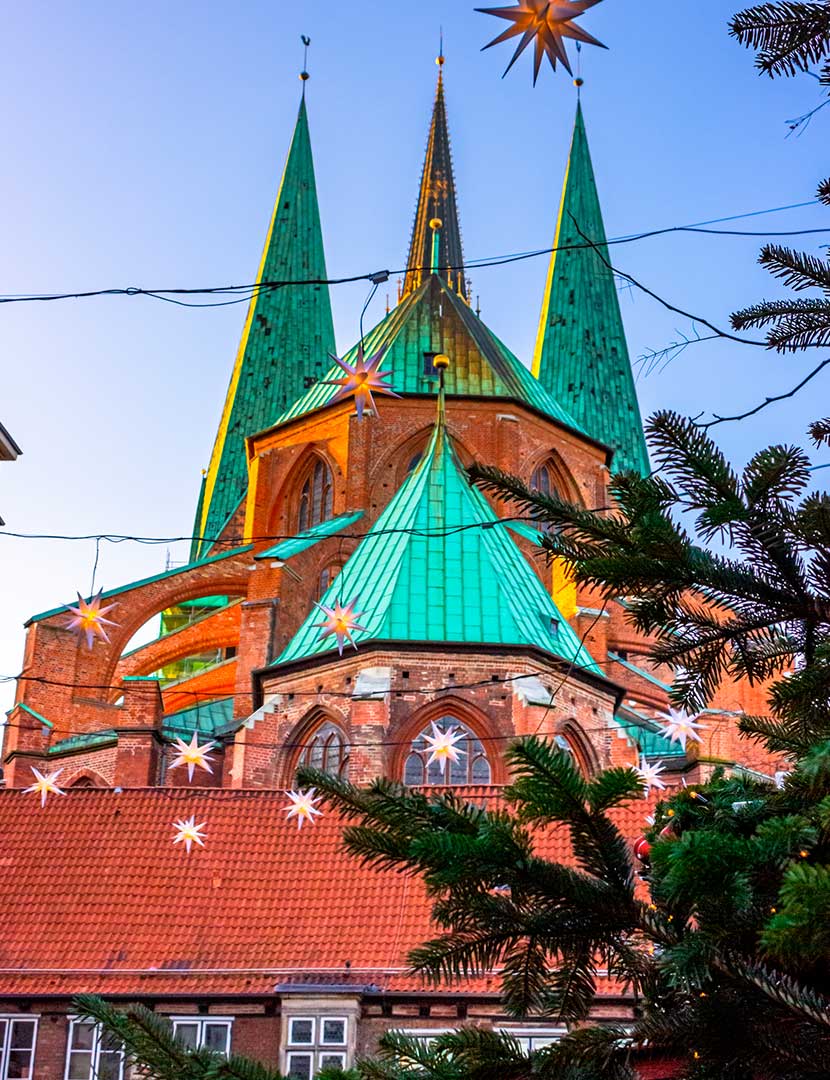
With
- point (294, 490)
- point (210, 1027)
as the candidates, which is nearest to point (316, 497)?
point (294, 490)

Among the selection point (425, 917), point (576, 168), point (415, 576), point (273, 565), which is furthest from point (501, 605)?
point (576, 168)

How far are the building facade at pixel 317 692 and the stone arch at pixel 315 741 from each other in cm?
5

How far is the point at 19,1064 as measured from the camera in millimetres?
18141

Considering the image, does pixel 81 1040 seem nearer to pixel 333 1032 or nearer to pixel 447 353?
pixel 333 1032

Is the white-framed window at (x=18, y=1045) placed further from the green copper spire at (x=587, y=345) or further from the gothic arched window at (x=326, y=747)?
the green copper spire at (x=587, y=345)

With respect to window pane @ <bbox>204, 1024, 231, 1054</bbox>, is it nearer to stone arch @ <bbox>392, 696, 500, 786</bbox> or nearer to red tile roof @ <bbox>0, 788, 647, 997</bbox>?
red tile roof @ <bbox>0, 788, 647, 997</bbox>

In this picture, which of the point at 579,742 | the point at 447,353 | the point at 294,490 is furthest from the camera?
the point at 447,353

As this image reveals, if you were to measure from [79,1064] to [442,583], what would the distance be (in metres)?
11.9

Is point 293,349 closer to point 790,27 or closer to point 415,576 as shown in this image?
point 415,576

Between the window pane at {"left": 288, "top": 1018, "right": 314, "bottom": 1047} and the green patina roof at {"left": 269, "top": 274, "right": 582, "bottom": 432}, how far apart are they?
2057 cm

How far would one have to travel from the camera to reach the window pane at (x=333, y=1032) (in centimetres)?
1783

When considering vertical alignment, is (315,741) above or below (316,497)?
below

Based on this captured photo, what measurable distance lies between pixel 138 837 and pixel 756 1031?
18.2 meters

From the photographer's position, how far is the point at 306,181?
54.6 metres
